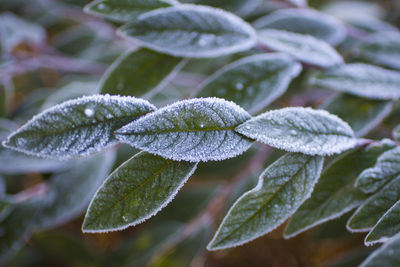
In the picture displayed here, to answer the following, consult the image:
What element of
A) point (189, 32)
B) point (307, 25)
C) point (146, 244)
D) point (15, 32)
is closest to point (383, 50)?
point (307, 25)

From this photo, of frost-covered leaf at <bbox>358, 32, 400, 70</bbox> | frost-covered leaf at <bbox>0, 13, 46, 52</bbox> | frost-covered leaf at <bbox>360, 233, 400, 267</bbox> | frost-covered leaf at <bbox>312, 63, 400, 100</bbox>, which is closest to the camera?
frost-covered leaf at <bbox>360, 233, 400, 267</bbox>

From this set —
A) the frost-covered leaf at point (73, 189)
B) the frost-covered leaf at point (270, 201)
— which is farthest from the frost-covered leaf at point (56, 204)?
the frost-covered leaf at point (270, 201)

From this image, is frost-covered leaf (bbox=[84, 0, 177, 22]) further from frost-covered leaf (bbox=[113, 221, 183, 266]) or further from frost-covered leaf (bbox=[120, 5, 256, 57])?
frost-covered leaf (bbox=[113, 221, 183, 266])

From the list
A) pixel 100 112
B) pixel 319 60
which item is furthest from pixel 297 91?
pixel 100 112

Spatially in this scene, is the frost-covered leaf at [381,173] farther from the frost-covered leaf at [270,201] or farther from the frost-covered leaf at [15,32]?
the frost-covered leaf at [15,32]

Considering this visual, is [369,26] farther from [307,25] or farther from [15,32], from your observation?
[15,32]

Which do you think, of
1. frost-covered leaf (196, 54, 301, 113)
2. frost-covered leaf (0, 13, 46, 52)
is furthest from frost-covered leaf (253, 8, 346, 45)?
frost-covered leaf (0, 13, 46, 52)
